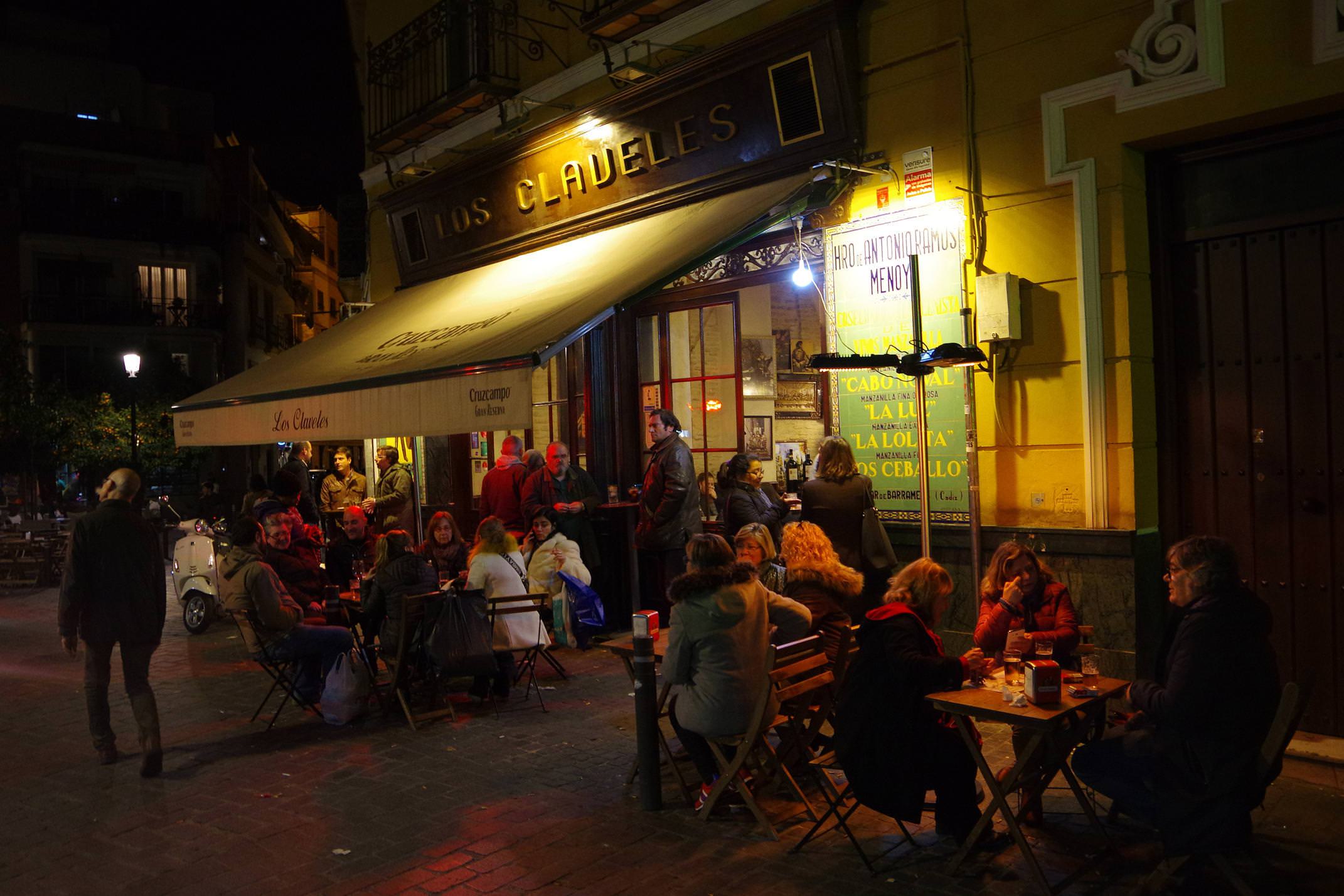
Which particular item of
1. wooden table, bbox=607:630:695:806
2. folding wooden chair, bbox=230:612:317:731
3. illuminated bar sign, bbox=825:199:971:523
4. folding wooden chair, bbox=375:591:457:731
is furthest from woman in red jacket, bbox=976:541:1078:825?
folding wooden chair, bbox=230:612:317:731

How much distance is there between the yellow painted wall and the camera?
5820mm

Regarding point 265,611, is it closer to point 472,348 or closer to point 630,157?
point 472,348

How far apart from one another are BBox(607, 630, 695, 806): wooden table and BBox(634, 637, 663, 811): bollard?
0.07 meters

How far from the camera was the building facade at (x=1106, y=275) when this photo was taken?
557 cm

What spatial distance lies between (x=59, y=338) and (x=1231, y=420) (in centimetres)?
3623

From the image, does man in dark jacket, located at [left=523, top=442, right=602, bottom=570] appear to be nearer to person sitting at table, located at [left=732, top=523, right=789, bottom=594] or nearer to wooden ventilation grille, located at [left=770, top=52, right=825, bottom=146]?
person sitting at table, located at [left=732, top=523, right=789, bottom=594]

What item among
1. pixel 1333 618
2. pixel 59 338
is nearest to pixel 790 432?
pixel 1333 618

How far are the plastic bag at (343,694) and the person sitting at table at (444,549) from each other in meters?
1.52

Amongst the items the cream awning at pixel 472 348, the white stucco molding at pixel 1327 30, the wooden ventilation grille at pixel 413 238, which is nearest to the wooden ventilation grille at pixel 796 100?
the cream awning at pixel 472 348

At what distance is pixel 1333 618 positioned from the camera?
18.2 ft

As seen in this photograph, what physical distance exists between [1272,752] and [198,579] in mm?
10314

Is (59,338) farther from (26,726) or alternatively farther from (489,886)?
(489,886)

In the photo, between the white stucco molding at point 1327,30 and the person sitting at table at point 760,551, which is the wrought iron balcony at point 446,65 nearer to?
the person sitting at table at point 760,551

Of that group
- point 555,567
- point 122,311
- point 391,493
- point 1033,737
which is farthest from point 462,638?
point 122,311
